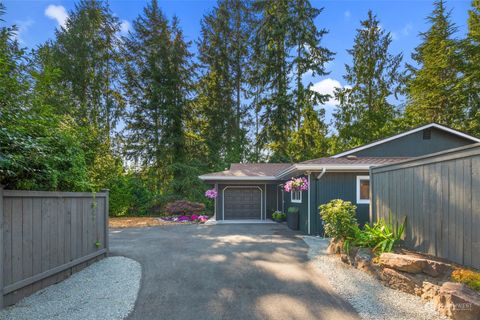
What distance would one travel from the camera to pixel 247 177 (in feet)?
38.8

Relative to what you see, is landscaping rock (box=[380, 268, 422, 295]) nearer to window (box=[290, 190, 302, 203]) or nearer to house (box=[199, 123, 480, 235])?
house (box=[199, 123, 480, 235])

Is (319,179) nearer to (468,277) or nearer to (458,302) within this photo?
(468,277)

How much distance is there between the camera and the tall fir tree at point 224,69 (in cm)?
1841

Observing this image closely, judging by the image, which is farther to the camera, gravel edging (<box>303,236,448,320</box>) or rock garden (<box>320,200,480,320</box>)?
gravel edging (<box>303,236,448,320</box>)

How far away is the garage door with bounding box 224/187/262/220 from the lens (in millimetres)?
12367

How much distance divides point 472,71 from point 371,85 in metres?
5.18

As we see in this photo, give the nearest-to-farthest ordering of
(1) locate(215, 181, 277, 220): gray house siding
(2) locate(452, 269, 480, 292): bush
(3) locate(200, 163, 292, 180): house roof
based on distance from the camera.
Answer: (2) locate(452, 269, 480, 292): bush → (3) locate(200, 163, 292, 180): house roof → (1) locate(215, 181, 277, 220): gray house siding

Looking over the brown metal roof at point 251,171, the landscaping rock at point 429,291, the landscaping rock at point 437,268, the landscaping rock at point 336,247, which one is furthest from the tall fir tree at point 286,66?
the landscaping rock at point 429,291

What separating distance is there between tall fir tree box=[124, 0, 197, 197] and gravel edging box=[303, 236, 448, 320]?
12.8 m

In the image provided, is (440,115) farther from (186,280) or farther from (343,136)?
(186,280)

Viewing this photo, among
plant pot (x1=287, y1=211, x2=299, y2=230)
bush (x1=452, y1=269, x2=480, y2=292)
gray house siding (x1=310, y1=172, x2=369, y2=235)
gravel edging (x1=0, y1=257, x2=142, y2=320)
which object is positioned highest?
gray house siding (x1=310, y1=172, x2=369, y2=235)

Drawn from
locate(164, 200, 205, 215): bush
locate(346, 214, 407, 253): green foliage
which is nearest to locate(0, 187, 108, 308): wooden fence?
locate(346, 214, 407, 253): green foliage

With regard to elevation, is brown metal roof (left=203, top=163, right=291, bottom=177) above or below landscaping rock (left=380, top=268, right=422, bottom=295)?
above

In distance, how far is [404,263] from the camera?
3.63 m
